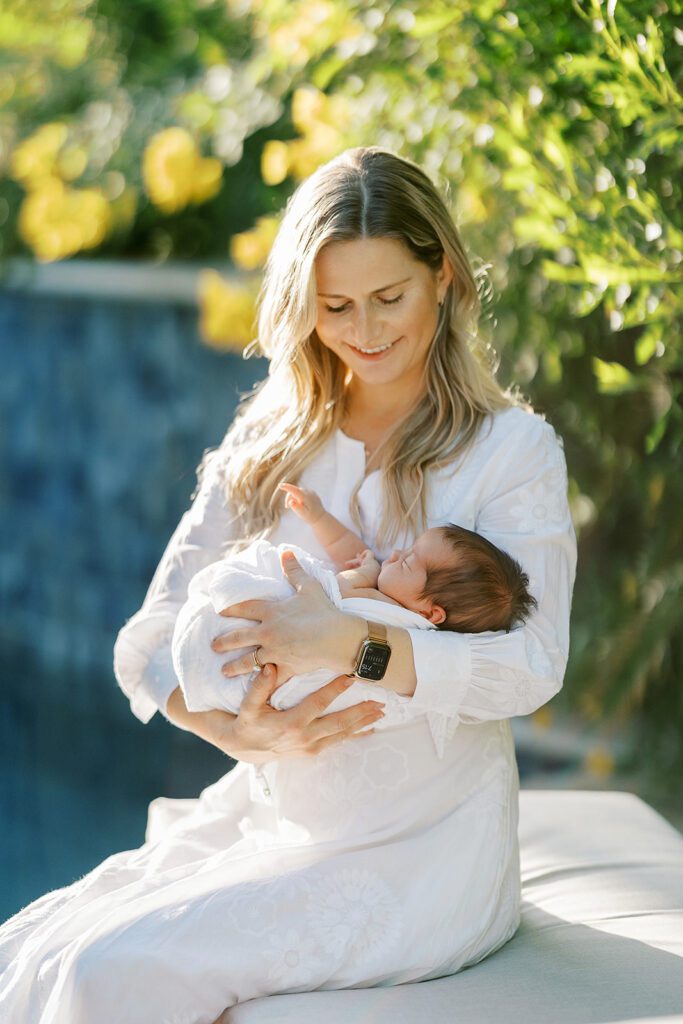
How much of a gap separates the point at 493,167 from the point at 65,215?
2.20 m

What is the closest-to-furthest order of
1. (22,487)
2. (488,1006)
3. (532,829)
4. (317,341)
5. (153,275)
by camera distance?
(488,1006) → (317,341) → (532,829) → (153,275) → (22,487)

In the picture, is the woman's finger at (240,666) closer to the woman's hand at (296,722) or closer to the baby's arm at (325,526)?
the woman's hand at (296,722)

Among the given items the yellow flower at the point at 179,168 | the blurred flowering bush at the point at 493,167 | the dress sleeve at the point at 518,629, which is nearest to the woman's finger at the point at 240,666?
the dress sleeve at the point at 518,629

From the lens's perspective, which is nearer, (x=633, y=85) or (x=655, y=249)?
(x=633, y=85)

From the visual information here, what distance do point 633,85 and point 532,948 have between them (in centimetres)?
131

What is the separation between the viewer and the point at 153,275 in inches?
201

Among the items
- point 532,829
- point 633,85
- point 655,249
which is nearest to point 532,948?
point 532,829

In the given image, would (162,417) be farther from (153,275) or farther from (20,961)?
(20,961)

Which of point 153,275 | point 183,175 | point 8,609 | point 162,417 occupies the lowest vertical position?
point 8,609

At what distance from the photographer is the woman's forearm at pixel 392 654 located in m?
1.79

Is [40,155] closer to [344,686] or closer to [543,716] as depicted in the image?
[543,716]

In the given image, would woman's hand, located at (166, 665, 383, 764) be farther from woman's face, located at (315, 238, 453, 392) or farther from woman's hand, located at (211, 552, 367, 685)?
woman's face, located at (315, 238, 453, 392)

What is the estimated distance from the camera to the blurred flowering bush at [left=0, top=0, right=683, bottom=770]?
89.0 inches

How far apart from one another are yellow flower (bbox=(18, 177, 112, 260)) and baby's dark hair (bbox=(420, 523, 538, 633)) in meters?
3.22
